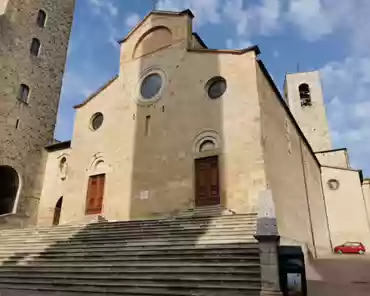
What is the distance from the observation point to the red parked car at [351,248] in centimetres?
2161

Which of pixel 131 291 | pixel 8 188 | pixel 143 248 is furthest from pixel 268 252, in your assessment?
pixel 8 188

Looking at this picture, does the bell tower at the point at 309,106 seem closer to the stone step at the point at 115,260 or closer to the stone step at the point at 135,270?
the stone step at the point at 115,260

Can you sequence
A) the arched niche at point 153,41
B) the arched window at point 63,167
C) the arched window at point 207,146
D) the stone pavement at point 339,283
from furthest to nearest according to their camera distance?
the arched window at point 63,167
the arched niche at point 153,41
the arched window at point 207,146
the stone pavement at point 339,283

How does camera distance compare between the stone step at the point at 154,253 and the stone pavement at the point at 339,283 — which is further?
the stone step at the point at 154,253

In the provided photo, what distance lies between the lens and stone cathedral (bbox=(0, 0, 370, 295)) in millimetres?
13141

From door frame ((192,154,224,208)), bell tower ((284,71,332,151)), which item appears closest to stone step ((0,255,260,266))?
door frame ((192,154,224,208))

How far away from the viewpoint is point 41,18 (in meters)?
22.6

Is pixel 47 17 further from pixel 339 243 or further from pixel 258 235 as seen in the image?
pixel 339 243

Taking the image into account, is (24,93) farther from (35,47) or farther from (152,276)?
(152,276)

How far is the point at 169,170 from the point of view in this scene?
14375mm

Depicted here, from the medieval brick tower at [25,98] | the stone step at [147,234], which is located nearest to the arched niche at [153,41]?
the medieval brick tower at [25,98]

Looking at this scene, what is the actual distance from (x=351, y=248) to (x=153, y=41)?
18.3 metres

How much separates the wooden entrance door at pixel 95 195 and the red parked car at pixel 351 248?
16577mm

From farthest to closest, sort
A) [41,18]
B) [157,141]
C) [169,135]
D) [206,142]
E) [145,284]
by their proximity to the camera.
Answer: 1. [41,18]
2. [157,141]
3. [169,135]
4. [206,142]
5. [145,284]
